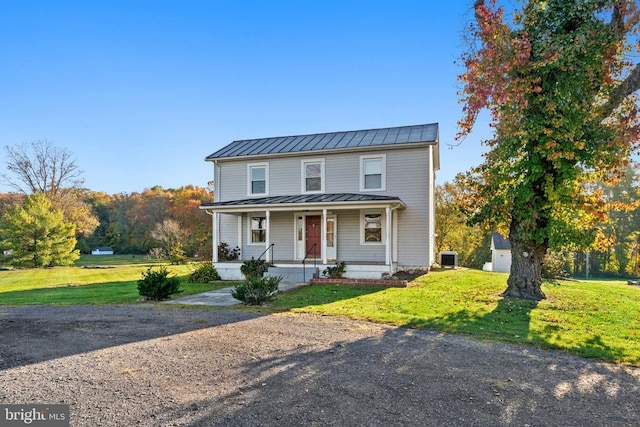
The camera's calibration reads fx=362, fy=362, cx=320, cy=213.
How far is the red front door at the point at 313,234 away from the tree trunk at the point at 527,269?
795cm

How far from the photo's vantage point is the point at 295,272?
14.4 metres

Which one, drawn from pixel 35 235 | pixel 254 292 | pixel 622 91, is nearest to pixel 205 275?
pixel 254 292

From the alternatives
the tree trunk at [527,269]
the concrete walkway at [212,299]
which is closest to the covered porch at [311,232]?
the concrete walkway at [212,299]

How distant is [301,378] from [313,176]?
13037 millimetres

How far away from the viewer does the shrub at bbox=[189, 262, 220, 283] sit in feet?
49.5

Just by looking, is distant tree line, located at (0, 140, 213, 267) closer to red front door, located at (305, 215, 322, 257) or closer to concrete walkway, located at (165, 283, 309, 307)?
red front door, located at (305, 215, 322, 257)

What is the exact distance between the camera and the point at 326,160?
647 inches

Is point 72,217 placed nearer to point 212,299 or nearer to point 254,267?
point 254,267

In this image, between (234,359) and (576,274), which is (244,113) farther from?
(576,274)

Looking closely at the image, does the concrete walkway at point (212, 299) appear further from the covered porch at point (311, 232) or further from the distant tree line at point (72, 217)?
the distant tree line at point (72, 217)

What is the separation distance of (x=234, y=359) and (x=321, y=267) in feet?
31.3

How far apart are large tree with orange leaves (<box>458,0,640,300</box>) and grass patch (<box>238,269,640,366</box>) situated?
1.58m

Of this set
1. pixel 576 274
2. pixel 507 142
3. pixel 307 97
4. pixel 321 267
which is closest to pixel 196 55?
pixel 307 97

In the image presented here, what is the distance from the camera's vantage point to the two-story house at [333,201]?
1489 centimetres
